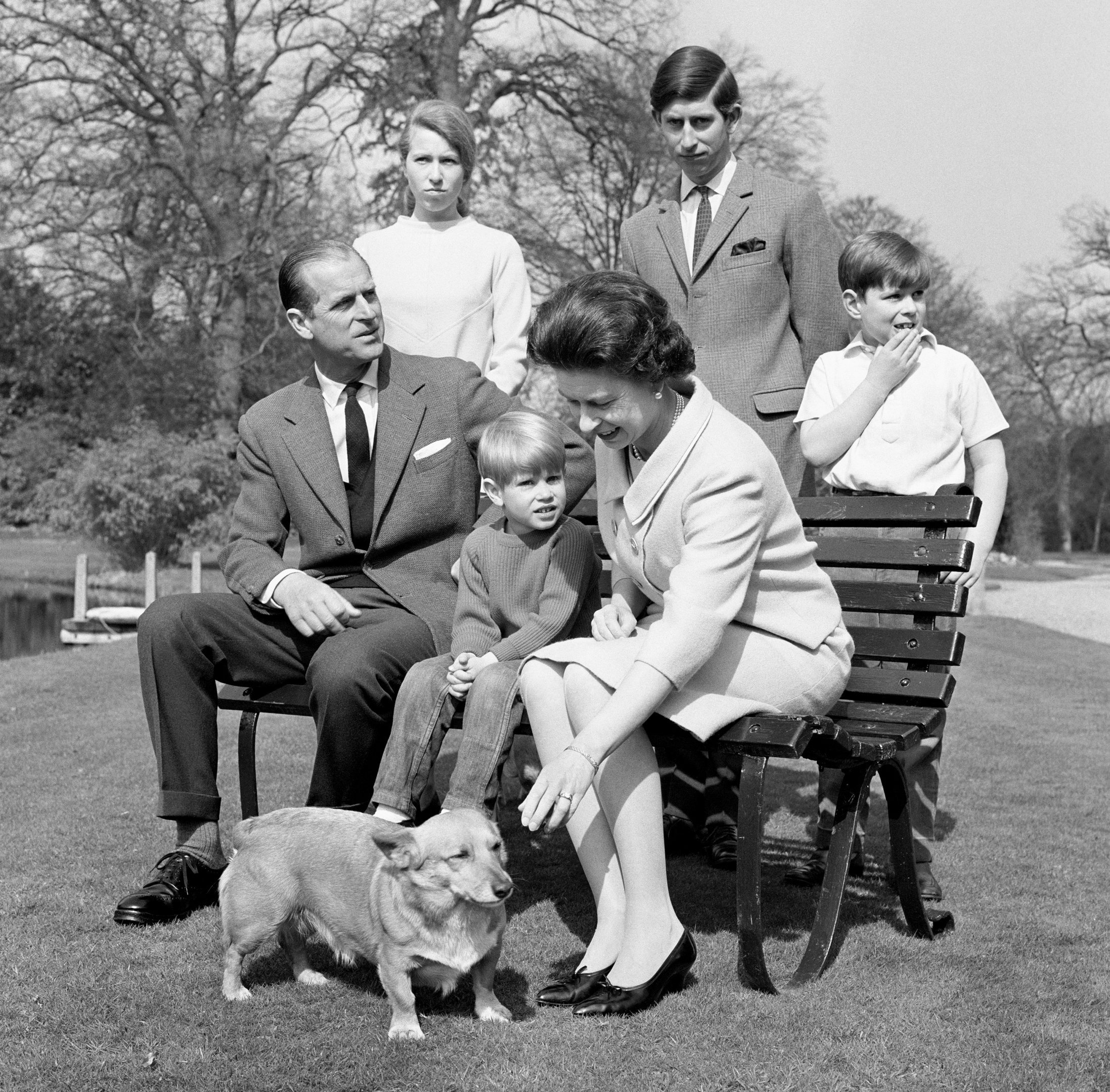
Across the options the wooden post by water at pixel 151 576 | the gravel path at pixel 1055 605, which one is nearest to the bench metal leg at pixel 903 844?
the gravel path at pixel 1055 605

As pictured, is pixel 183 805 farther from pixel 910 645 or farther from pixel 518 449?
pixel 910 645

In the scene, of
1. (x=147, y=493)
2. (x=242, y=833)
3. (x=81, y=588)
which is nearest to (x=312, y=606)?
(x=242, y=833)

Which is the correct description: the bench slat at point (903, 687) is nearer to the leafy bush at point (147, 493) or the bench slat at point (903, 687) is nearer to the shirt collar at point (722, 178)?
the shirt collar at point (722, 178)

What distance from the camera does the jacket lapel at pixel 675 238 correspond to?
4.95 m

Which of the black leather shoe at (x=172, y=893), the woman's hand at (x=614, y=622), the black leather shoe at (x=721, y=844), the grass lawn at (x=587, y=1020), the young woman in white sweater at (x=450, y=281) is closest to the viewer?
the grass lawn at (x=587, y=1020)

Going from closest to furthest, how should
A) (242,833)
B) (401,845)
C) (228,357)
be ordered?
(401,845) < (242,833) < (228,357)

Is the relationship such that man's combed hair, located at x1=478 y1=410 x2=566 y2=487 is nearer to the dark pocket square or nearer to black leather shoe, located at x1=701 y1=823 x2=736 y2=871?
the dark pocket square

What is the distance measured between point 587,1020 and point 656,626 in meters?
0.93

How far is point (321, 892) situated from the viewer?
3.31 meters

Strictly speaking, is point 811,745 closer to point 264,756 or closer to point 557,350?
point 557,350

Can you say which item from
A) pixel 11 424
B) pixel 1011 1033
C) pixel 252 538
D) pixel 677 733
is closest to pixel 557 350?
pixel 677 733

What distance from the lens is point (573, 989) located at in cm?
330

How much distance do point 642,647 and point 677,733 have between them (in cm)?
26

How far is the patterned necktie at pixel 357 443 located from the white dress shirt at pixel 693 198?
54.9 inches
